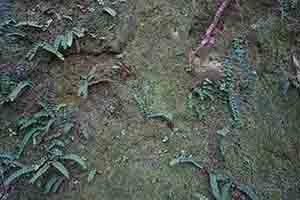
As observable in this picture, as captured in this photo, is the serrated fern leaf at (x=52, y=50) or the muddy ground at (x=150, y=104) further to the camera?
the serrated fern leaf at (x=52, y=50)

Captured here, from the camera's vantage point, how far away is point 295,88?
3.75 metres

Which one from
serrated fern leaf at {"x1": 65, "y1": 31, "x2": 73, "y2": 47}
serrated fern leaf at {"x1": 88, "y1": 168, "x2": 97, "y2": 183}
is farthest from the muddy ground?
serrated fern leaf at {"x1": 65, "y1": 31, "x2": 73, "y2": 47}

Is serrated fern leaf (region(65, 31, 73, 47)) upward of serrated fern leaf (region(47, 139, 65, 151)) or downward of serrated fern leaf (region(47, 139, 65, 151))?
upward

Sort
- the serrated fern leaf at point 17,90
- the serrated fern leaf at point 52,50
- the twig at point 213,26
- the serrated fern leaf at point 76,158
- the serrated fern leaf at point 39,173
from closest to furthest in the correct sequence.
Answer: the serrated fern leaf at point 39,173
the serrated fern leaf at point 76,158
the serrated fern leaf at point 17,90
the serrated fern leaf at point 52,50
the twig at point 213,26

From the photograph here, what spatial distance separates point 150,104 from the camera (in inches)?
148

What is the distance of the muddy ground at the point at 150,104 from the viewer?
11.0ft

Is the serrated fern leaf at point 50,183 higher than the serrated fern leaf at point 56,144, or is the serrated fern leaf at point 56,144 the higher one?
the serrated fern leaf at point 56,144

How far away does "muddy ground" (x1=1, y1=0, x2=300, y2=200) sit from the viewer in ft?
11.0

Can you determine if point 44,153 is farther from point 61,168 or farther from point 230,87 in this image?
point 230,87

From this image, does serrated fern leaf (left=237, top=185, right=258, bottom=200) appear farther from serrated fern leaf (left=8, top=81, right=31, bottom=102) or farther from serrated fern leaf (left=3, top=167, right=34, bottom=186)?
serrated fern leaf (left=8, top=81, right=31, bottom=102)

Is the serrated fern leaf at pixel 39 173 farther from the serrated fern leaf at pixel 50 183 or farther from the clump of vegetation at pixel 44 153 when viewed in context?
the serrated fern leaf at pixel 50 183

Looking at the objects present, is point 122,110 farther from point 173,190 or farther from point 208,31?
point 208,31

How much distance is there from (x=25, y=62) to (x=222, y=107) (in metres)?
2.28

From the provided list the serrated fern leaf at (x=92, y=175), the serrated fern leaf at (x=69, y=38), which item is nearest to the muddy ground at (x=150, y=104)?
the serrated fern leaf at (x=92, y=175)
